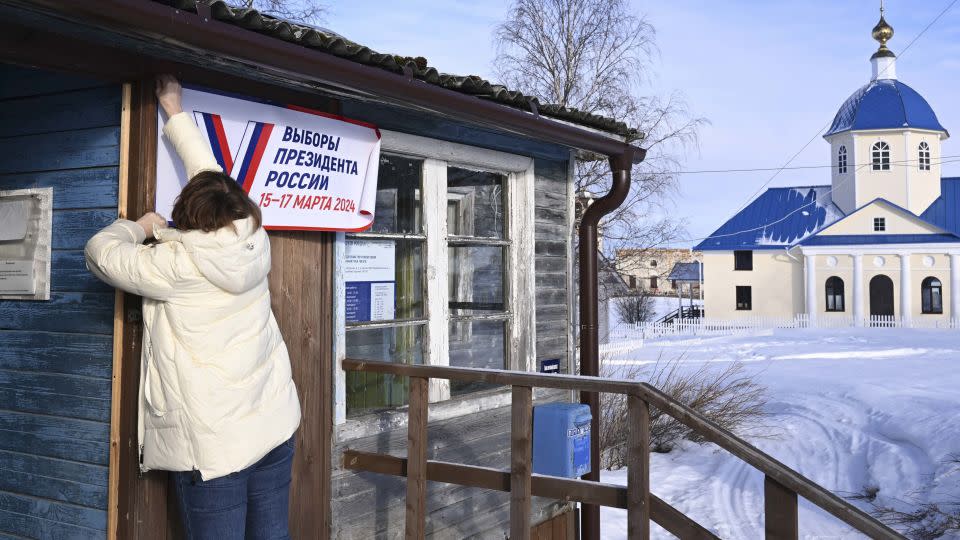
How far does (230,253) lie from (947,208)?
39280mm

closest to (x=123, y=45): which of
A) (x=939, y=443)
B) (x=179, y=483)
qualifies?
(x=179, y=483)

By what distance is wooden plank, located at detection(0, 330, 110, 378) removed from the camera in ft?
10.9

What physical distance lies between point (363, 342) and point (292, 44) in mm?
1723

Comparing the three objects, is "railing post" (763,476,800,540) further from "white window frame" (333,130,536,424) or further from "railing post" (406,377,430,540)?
"white window frame" (333,130,536,424)

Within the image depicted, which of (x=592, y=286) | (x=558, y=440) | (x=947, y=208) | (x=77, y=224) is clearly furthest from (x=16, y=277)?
(x=947, y=208)

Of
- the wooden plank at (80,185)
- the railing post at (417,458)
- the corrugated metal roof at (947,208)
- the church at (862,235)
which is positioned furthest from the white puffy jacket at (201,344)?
the corrugated metal roof at (947,208)

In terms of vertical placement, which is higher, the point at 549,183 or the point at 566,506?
the point at 549,183

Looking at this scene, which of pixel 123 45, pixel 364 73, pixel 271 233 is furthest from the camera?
pixel 271 233

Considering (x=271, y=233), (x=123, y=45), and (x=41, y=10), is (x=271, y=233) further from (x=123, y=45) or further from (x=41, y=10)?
(x=41, y=10)

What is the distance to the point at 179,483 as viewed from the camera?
2.88 meters

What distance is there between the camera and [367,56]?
12.1 ft

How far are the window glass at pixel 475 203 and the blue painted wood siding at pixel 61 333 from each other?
214cm

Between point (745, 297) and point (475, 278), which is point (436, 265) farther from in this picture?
point (745, 297)

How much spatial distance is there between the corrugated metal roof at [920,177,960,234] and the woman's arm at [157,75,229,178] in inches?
1473
